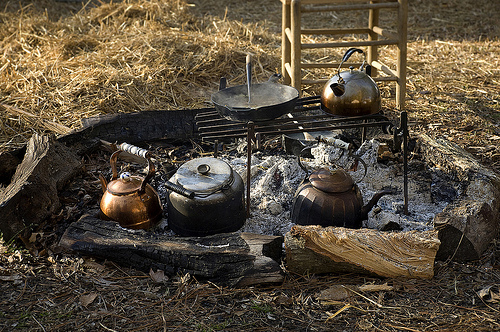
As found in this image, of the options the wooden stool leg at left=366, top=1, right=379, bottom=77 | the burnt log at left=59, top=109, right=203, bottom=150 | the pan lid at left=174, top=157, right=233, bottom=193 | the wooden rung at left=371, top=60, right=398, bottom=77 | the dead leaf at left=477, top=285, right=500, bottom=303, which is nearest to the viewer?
the dead leaf at left=477, top=285, right=500, bottom=303

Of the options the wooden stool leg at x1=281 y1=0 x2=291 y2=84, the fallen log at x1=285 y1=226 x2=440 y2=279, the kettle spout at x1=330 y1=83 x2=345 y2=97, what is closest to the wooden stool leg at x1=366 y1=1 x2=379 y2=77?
the wooden stool leg at x1=281 y1=0 x2=291 y2=84

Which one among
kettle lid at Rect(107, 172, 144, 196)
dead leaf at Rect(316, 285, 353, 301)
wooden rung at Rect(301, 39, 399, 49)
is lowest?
dead leaf at Rect(316, 285, 353, 301)

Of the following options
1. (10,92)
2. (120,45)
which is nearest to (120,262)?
(10,92)

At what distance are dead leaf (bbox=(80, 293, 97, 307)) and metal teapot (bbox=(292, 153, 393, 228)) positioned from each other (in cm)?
138

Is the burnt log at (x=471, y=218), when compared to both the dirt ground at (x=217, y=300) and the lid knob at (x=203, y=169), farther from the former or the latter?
the lid knob at (x=203, y=169)

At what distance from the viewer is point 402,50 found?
534 centimetres

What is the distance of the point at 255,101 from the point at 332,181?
0.87m

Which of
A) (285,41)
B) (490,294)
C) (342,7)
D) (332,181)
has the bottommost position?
(490,294)

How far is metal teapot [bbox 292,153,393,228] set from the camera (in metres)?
3.25

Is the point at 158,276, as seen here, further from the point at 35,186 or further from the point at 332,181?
the point at 332,181

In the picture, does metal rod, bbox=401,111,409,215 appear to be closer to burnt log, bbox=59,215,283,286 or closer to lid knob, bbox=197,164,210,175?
burnt log, bbox=59,215,283,286

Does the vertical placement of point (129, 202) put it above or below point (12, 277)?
above

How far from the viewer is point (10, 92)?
5836mm

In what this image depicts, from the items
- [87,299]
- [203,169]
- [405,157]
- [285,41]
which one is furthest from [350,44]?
[87,299]
